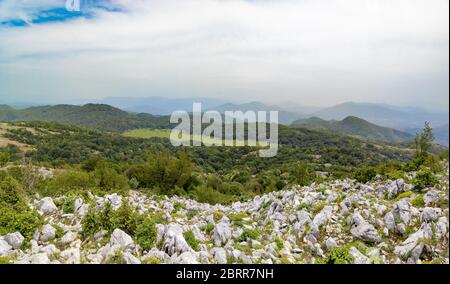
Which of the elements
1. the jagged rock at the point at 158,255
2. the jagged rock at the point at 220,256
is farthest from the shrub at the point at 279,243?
the jagged rock at the point at 158,255

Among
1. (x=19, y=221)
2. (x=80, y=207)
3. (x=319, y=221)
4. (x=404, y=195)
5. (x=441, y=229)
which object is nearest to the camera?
(x=441, y=229)

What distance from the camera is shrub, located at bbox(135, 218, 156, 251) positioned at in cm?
902

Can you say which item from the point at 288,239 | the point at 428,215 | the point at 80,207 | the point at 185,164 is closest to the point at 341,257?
the point at 288,239

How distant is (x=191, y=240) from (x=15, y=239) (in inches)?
185

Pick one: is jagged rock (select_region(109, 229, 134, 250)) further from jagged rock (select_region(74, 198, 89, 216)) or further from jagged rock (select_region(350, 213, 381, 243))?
jagged rock (select_region(350, 213, 381, 243))

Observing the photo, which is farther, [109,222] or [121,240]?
[109,222]

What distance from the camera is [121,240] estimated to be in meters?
9.10

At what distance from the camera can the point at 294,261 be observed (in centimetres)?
873

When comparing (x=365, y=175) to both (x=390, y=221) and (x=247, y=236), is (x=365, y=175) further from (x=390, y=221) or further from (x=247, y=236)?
(x=247, y=236)

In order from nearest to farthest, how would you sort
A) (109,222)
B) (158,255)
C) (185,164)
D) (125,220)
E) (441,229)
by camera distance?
(158,255) → (441,229) → (109,222) → (125,220) → (185,164)

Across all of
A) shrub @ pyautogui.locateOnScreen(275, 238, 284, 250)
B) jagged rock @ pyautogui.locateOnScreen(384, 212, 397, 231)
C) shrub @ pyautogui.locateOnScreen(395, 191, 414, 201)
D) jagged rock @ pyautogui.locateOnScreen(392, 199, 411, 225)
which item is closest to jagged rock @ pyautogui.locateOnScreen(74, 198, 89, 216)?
shrub @ pyautogui.locateOnScreen(275, 238, 284, 250)
